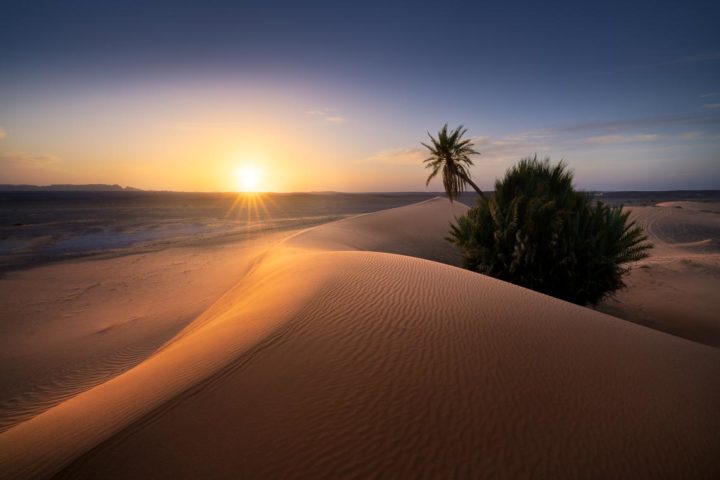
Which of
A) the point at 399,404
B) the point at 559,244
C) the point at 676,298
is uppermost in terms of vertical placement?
the point at 559,244

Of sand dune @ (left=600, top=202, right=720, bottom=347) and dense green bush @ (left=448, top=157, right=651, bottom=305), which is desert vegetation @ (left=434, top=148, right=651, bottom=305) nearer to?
dense green bush @ (left=448, top=157, right=651, bottom=305)

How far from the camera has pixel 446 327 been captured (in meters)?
3.51

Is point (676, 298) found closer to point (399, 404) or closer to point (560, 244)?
point (560, 244)

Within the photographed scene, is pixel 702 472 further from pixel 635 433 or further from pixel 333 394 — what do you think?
pixel 333 394

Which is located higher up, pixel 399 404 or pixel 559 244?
pixel 559 244

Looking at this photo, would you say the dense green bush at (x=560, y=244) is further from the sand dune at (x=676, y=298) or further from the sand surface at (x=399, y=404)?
the sand surface at (x=399, y=404)

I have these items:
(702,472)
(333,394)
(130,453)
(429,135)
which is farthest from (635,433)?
(429,135)

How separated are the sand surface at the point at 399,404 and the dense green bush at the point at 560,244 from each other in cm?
309

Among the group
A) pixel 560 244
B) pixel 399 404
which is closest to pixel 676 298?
pixel 560 244

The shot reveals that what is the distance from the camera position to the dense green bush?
7.02 meters

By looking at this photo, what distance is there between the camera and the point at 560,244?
7.16 metres

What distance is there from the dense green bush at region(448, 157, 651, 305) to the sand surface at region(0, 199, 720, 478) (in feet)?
10.1

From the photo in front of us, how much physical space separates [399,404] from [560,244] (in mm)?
6767

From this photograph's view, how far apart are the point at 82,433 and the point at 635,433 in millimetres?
4486
